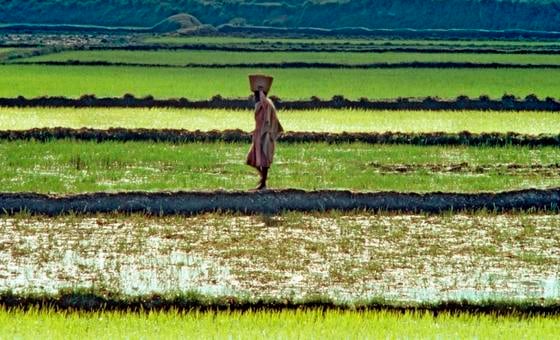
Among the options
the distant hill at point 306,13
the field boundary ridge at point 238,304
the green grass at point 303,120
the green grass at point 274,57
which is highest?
the field boundary ridge at point 238,304

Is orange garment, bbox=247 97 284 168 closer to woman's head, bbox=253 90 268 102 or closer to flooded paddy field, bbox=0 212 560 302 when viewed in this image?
woman's head, bbox=253 90 268 102

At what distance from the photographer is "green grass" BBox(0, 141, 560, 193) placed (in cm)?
1178

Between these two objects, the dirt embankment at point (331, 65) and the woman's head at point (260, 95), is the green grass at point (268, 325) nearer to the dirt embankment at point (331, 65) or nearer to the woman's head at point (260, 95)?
the woman's head at point (260, 95)

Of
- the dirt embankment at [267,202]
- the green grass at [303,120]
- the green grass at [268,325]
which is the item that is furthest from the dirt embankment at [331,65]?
the green grass at [268,325]

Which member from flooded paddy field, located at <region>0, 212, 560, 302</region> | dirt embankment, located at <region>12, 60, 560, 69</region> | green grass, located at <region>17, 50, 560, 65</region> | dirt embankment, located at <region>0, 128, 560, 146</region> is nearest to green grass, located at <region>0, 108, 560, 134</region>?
dirt embankment, located at <region>0, 128, 560, 146</region>

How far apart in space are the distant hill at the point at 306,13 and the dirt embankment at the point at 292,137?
45119 millimetres

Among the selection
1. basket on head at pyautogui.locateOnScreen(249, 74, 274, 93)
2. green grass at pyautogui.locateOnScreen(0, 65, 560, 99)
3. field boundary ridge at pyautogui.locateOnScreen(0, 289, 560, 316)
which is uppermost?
basket on head at pyautogui.locateOnScreen(249, 74, 274, 93)

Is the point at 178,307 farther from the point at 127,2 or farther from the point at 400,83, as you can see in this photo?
the point at 127,2

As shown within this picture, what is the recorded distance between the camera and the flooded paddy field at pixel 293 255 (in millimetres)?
7766

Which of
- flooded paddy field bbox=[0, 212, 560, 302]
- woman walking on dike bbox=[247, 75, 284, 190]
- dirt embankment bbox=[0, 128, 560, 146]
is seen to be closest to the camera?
flooded paddy field bbox=[0, 212, 560, 302]

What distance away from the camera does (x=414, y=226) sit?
1002 centimetres

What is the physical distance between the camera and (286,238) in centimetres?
943

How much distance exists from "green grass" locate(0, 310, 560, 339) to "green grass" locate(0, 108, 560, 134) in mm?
9639

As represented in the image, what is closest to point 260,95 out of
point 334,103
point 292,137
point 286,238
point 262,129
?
point 262,129
